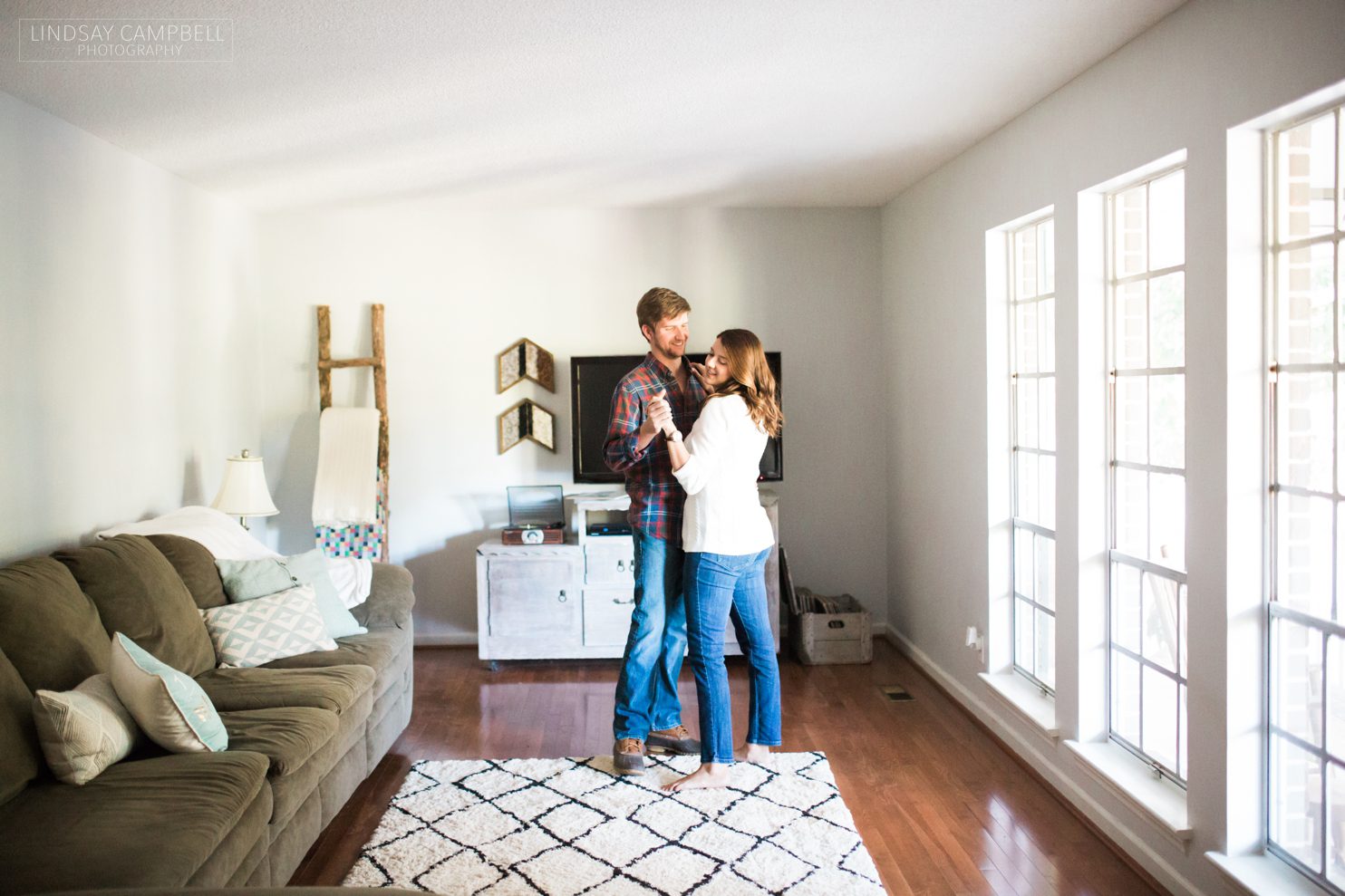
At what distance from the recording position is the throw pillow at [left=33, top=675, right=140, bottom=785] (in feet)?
7.54

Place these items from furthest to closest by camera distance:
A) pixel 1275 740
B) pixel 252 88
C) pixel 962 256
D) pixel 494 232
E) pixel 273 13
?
pixel 494 232 < pixel 962 256 < pixel 252 88 < pixel 273 13 < pixel 1275 740

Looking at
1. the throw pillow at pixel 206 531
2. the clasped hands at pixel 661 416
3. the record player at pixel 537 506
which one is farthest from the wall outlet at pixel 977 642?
the throw pillow at pixel 206 531

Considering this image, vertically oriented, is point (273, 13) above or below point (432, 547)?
above

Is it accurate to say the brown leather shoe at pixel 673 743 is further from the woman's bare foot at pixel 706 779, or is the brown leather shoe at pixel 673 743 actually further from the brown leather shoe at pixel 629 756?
the woman's bare foot at pixel 706 779

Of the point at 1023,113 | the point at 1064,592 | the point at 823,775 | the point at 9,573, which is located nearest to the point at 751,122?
the point at 1023,113

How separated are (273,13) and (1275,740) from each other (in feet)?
10.4

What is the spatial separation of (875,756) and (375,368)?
3315 millimetres

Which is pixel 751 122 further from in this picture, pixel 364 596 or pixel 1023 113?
pixel 364 596

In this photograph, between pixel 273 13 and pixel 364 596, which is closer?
pixel 273 13

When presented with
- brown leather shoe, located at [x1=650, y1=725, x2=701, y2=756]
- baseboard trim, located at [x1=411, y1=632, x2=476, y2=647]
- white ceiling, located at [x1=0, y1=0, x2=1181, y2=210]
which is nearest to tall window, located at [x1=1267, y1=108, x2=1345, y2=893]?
white ceiling, located at [x1=0, y1=0, x2=1181, y2=210]

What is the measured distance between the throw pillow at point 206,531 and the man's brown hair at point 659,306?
1785 millimetres

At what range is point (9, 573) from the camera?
267 centimetres

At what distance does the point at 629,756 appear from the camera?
341 centimetres

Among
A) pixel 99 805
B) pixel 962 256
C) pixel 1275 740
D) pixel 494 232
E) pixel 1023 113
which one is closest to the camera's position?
pixel 99 805
